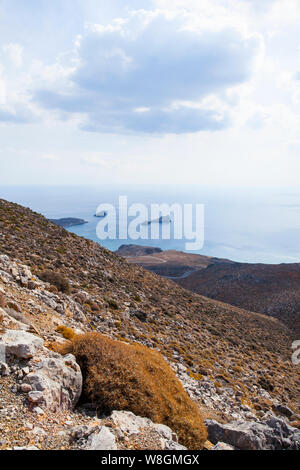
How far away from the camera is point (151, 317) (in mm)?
16453

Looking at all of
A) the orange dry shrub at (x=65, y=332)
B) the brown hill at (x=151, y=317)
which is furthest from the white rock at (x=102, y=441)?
the orange dry shrub at (x=65, y=332)

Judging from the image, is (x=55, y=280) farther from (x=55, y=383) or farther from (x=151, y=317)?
(x=55, y=383)

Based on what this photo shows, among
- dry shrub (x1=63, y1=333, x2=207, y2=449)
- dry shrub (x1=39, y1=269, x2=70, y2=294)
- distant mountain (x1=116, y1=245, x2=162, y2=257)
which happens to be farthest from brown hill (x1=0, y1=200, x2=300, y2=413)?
distant mountain (x1=116, y1=245, x2=162, y2=257)

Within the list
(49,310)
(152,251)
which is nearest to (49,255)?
(49,310)

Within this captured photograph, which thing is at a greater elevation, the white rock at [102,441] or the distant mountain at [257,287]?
the white rock at [102,441]

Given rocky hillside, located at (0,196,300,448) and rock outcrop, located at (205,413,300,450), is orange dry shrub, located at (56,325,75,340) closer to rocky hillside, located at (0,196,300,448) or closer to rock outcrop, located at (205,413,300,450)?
rocky hillside, located at (0,196,300,448)

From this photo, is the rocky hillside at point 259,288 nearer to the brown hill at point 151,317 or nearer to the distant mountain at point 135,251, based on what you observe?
the brown hill at point 151,317

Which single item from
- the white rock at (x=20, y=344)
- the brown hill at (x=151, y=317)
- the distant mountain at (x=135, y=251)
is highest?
the white rock at (x=20, y=344)

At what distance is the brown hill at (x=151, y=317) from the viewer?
481 inches

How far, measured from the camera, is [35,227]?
22.3 metres

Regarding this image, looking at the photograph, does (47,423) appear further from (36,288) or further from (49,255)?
(49,255)

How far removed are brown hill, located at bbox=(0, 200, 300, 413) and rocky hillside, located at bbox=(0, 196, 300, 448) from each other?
8 centimetres

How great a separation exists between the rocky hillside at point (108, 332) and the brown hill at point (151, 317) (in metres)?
0.08

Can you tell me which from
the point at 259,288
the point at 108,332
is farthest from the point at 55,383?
the point at 259,288
